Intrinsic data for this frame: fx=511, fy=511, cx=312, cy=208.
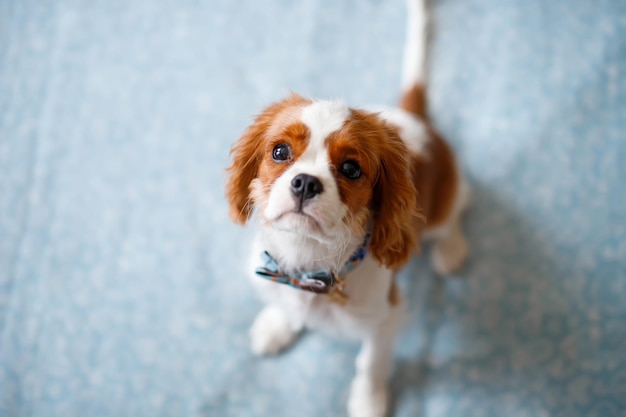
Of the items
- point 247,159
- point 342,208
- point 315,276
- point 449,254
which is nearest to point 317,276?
point 315,276

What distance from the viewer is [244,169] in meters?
1.51

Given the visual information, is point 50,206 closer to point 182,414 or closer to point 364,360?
point 182,414

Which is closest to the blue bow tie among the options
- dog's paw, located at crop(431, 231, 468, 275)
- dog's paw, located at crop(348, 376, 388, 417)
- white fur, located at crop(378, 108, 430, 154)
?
white fur, located at crop(378, 108, 430, 154)

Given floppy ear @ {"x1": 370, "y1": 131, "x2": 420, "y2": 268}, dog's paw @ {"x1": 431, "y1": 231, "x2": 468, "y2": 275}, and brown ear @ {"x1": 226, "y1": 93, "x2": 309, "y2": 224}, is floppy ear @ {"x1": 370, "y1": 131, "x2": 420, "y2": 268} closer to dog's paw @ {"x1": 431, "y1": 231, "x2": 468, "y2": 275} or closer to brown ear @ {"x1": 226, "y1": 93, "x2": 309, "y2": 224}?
brown ear @ {"x1": 226, "y1": 93, "x2": 309, "y2": 224}

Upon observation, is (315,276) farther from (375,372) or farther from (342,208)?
(375,372)

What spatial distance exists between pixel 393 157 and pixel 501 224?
1.09 metres

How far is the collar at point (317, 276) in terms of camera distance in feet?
4.94

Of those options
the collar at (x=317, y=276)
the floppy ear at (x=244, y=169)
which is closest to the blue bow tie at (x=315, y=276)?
the collar at (x=317, y=276)

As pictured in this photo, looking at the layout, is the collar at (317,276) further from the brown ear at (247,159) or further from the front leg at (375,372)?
the front leg at (375,372)

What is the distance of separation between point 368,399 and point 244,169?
1010mm

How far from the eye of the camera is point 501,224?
2.30 meters

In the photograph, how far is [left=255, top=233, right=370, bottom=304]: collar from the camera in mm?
1507

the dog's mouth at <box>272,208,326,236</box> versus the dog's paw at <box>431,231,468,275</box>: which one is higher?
the dog's mouth at <box>272,208,326,236</box>

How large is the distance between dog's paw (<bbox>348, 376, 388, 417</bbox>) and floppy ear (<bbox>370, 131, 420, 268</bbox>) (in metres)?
0.65
